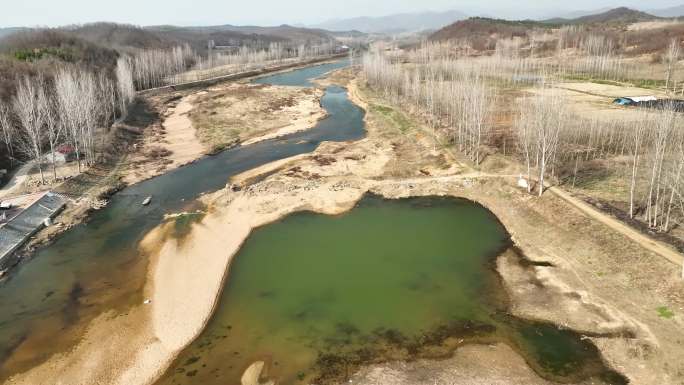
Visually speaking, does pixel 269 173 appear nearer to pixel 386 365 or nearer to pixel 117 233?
pixel 117 233

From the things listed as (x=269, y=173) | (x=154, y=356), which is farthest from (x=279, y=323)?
(x=269, y=173)

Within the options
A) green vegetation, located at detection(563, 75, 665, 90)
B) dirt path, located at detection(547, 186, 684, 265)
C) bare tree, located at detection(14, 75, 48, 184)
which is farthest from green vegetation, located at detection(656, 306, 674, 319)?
green vegetation, located at detection(563, 75, 665, 90)

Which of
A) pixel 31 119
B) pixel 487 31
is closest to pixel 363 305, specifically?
pixel 31 119

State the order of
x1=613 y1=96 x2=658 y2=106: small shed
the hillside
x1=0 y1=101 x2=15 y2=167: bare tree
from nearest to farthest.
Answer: x1=0 y1=101 x2=15 y2=167: bare tree
x1=613 y1=96 x2=658 y2=106: small shed
the hillside

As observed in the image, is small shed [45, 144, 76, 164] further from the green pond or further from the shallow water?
the green pond

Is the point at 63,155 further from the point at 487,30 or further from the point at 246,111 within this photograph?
the point at 487,30
